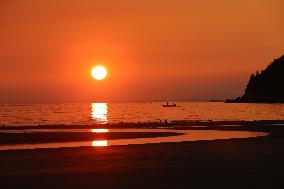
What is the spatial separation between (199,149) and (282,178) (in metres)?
12.8

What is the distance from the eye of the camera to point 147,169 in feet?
69.5

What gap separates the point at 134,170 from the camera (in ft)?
68.6

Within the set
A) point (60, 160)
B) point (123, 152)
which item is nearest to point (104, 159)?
point (60, 160)

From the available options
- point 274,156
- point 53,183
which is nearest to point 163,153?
point 274,156

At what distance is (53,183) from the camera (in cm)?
1766

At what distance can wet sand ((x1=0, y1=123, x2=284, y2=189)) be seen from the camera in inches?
690

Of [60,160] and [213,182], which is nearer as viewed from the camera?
[213,182]

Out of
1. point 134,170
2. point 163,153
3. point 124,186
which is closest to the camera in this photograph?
point 124,186

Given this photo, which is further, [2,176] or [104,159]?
[104,159]

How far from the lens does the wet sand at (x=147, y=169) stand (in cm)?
1752

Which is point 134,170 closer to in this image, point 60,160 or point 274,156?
point 60,160

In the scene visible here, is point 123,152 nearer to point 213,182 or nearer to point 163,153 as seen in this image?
point 163,153

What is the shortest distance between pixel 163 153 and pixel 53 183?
37.3 feet

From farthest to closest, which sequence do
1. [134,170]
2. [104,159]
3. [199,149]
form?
[199,149] → [104,159] → [134,170]
